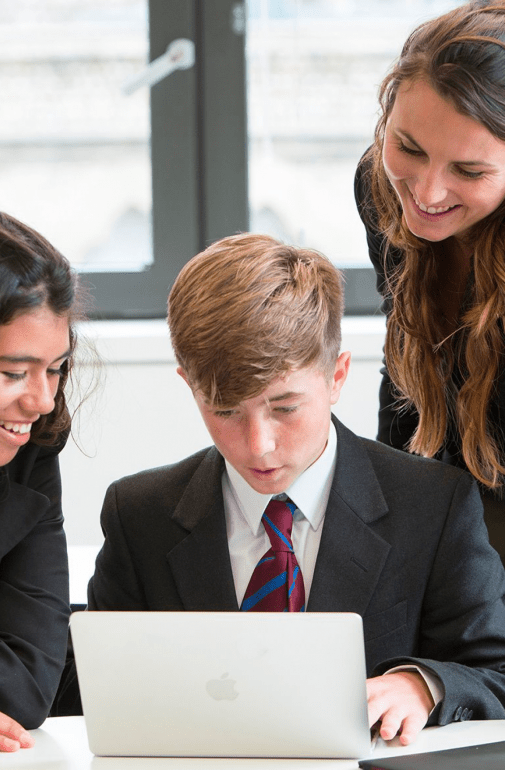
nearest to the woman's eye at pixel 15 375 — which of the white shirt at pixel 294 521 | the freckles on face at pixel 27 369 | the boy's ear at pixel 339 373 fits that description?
the freckles on face at pixel 27 369

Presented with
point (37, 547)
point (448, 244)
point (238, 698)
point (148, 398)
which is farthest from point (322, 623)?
point (148, 398)

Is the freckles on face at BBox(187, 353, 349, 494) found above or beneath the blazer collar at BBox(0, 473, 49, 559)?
above

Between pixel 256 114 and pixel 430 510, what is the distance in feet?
6.01

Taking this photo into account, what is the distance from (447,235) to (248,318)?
0.36m

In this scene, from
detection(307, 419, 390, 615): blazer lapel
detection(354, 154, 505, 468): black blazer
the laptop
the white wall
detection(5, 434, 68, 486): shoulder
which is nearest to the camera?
the laptop

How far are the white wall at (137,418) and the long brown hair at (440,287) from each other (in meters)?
1.08

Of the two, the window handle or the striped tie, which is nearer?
the striped tie

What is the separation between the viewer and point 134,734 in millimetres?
1093

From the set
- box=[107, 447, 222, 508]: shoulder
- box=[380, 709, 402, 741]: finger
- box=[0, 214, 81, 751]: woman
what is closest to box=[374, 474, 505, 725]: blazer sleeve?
box=[380, 709, 402, 741]: finger

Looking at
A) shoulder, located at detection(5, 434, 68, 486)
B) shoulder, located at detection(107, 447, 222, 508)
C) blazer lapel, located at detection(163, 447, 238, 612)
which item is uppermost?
Result: shoulder, located at detection(5, 434, 68, 486)

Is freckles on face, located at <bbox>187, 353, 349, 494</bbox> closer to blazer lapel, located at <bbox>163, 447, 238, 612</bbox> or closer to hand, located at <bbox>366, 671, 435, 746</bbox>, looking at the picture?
blazer lapel, located at <bbox>163, 447, 238, 612</bbox>

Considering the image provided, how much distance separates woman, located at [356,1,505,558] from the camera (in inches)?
54.8

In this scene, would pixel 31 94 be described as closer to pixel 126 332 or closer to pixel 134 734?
pixel 126 332

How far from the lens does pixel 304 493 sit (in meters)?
1.42
